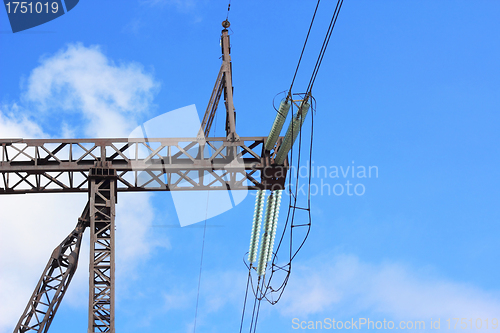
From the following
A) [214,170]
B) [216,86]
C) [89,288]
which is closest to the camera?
[89,288]

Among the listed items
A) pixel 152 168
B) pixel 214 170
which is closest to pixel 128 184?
pixel 152 168

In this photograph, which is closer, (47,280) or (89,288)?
(89,288)

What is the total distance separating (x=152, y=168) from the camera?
70.8 feet

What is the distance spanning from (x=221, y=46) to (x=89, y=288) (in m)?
9.41

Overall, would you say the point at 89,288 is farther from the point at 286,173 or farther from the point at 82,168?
the point at 286,173

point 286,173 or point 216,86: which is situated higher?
point 216,86

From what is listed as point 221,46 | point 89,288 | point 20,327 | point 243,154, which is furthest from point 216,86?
point 20,327

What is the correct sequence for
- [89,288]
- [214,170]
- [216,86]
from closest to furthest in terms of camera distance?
1. [89,288]
2. [214,170]
3. [216,86]

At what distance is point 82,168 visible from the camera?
70.5ft

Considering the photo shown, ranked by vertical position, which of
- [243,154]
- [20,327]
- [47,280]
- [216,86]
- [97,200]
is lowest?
[20,327]

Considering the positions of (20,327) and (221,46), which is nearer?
(20,327)

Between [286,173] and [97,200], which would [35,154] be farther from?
[286,173]

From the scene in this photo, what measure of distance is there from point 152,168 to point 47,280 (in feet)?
16.1

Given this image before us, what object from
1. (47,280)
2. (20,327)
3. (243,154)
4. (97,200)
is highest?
(243,154)
